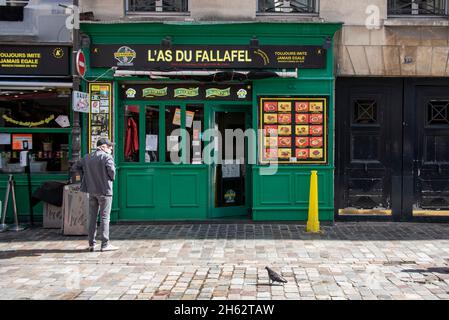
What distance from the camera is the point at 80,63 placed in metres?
9.48

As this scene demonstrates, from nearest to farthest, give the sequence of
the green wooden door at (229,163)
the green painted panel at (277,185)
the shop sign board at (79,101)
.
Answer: the shop sign board at (79,101), the green painted panel at (277,185), the green wooden door at (229,163)

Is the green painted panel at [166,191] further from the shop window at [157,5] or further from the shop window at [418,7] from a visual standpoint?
the shop window at [418,7]

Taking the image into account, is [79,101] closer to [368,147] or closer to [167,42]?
[167,42]

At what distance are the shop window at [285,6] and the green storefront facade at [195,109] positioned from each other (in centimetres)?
65

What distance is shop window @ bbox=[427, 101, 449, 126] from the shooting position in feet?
35.5

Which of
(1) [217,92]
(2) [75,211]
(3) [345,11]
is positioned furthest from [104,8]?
(3) [345,11]

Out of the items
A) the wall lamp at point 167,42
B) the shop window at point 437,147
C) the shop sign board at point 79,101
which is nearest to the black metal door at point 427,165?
the shop window at point 437,147

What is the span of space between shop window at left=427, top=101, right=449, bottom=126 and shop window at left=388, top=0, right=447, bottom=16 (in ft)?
5.93

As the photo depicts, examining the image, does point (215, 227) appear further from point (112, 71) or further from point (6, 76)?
point (6, 76)

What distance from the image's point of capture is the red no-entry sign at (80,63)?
9.34 metres

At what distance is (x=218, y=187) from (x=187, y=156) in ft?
2.98

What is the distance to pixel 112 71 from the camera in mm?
10469

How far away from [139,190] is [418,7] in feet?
22.0

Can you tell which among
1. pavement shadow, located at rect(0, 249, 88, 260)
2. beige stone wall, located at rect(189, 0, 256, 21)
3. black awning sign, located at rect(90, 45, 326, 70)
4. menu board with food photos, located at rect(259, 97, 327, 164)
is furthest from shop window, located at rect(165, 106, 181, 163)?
pavement shadow, located at rect(0, 249, 88, 260)
